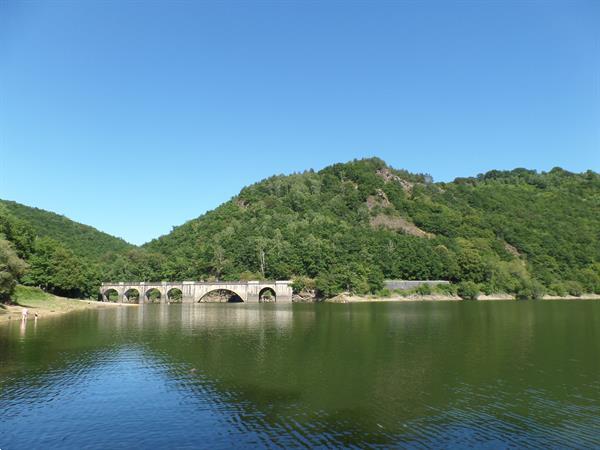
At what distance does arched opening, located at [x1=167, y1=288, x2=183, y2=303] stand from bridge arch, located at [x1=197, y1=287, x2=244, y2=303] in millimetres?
6322

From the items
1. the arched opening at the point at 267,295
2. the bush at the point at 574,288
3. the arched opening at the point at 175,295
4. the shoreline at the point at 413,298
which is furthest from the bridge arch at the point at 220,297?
the bush at the point at 574,288

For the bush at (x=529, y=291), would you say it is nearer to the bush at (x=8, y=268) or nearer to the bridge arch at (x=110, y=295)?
the bridge arch at (x=110, y=295)

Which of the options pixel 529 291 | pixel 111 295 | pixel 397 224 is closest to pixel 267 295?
pixel 111 295

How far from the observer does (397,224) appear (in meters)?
180

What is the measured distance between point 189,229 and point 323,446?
563 feet

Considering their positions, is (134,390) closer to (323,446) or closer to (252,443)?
(252,443)

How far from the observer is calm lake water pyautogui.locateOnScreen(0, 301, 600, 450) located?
18984mm

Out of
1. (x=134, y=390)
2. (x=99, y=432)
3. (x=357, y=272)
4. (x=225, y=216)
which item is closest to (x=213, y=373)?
(x=134, y=390)

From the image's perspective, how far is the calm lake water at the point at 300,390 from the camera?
747 inches

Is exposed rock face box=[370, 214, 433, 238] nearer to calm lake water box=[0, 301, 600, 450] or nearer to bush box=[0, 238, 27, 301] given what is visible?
calm lake water box=[0, 301, 600, 450]

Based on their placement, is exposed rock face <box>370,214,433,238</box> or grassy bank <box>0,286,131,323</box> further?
exposed rock face <box>370,214,433,238</box>

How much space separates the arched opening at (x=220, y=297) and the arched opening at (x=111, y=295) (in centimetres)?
2867

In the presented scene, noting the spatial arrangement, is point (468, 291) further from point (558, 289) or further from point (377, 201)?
point (377, 201)

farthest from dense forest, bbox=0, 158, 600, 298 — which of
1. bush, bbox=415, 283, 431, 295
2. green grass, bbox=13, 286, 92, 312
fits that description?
bush, bbox=415, 283, 431, 295
